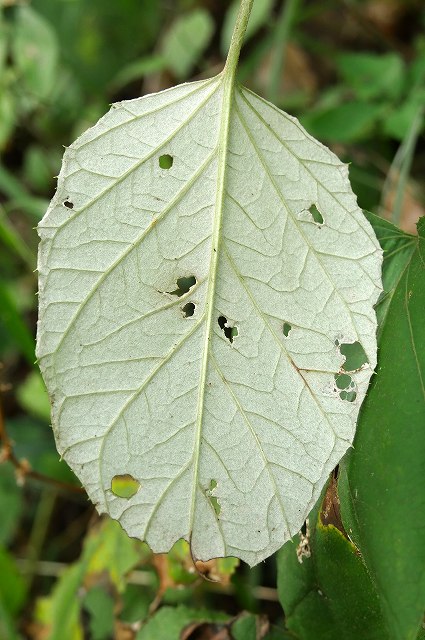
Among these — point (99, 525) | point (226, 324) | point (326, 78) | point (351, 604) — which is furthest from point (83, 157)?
point (326, 78)

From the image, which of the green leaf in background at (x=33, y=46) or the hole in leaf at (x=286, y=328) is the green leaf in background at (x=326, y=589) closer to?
the hole in leaf at (x=286, y=328)

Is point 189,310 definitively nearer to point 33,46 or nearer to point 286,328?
point 286,328

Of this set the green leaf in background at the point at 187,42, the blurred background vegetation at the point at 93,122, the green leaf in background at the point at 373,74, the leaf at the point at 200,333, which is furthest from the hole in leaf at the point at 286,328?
the green leaf in background at the point at 187,42

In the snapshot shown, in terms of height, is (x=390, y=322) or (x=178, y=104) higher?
(x=178, y=104)

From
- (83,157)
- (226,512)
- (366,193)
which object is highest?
(366,193)

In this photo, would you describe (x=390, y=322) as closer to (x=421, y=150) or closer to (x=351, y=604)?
(x=351, y=604)

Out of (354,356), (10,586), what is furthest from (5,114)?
(354,356)

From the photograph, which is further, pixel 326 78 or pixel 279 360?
pixel 326 78
